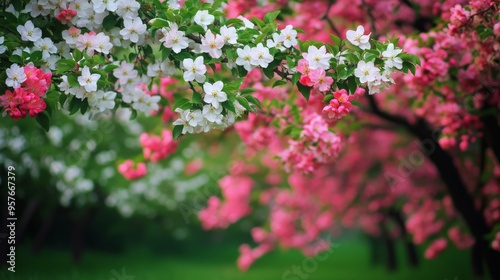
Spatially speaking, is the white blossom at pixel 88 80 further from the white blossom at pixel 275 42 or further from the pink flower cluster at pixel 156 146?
the pink flower cluster at pixel 156 146

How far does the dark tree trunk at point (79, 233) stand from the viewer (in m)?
13.6

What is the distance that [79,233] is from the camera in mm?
13961

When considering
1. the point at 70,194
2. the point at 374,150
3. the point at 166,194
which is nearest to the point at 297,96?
the point at 374,150

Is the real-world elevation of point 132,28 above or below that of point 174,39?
above

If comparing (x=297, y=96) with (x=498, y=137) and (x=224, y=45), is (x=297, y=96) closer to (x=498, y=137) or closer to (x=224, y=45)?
(x=224, y=45)

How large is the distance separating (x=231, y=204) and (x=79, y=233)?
17.4 ft

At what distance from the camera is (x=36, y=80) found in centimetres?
301

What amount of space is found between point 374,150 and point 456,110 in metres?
5.89

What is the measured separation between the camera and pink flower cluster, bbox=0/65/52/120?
2.98 m

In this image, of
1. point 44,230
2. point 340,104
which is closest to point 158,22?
point 340,104

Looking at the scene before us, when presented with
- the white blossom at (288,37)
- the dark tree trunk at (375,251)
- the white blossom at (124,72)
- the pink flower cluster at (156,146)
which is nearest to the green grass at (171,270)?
the dark tree trunk at (375,251)

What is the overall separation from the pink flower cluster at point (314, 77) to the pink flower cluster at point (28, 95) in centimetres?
149

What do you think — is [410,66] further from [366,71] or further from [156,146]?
[156,146]

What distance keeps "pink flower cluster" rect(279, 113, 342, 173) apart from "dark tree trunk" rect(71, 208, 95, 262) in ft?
34.1
